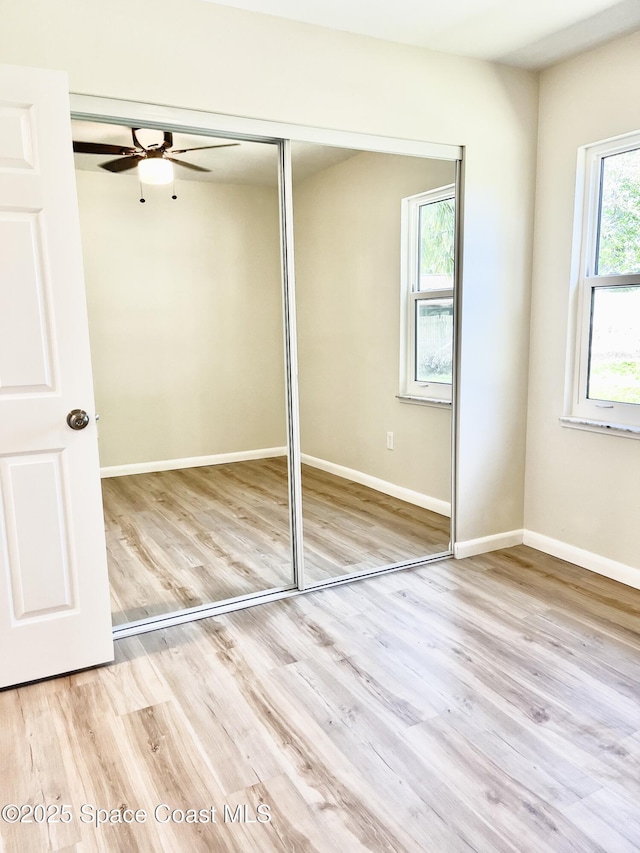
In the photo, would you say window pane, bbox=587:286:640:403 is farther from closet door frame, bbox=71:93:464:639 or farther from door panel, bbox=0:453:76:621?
door panel, bbox=0:453:76:621

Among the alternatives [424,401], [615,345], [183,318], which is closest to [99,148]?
[183,318]

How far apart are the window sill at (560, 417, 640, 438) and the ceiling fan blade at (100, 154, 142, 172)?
2431 millimetres

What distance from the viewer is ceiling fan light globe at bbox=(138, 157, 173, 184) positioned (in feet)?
8.87

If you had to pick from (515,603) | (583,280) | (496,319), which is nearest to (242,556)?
(515,603)

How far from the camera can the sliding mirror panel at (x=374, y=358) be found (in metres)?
2.89

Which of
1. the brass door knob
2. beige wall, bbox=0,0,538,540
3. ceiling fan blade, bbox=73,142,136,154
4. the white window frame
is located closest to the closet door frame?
beige wall, bbox=0,0,538,540

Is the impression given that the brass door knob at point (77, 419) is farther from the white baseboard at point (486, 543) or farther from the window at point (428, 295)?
the white baseboard at point (486, 543)

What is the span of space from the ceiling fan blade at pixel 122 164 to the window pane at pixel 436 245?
1.41 m

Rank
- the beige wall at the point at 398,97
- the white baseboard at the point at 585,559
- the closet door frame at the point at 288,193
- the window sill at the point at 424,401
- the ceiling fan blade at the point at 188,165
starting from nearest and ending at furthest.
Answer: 1. the beige wall at the point at 398,97
2. the closet door frame at the point at 288,193
3. the ceiling fan blade at the point at 188,165
4. the white baseboard at the point at 585,559
5. the window sill at the point at 424,401

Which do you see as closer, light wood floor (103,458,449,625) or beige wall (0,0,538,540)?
beige wall (0,0,538,540)

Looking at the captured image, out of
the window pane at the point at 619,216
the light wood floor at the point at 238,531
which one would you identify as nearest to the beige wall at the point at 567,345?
the window pane at the point at 619,216

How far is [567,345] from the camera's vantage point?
308 cm

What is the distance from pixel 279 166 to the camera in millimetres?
2594

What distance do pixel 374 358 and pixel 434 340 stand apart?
0.33 meters
